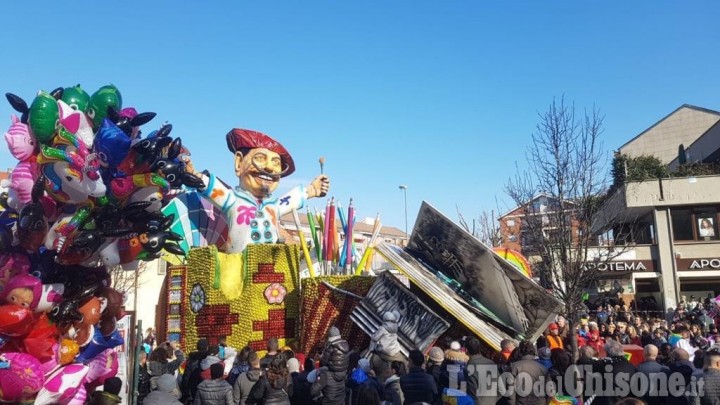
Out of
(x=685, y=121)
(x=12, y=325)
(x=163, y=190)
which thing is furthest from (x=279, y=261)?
(x=685, y=121)

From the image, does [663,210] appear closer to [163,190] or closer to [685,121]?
[685,121]

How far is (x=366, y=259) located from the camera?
11.0 meters

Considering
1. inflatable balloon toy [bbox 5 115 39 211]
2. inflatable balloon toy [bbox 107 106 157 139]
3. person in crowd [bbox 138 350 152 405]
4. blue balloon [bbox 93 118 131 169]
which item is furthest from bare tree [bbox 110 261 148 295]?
blue balloon [bbox 93 118 131 169]

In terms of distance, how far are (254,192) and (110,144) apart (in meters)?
7.37

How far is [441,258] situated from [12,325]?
6.42 metres

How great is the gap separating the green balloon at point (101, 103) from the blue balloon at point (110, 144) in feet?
1.58

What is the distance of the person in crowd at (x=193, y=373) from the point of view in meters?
6.72

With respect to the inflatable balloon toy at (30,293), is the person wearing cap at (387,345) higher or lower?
lower

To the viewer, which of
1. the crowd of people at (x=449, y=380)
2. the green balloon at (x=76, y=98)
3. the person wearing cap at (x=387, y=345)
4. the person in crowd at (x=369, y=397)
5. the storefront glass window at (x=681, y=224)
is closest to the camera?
the person in crowd at (x=369, y=397)

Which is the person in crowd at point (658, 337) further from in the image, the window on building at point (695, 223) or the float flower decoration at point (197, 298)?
the window on building at point (695, 223)

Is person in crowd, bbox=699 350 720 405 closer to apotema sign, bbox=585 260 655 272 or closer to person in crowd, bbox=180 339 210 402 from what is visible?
person in crowd, bbox=180 339 210 402

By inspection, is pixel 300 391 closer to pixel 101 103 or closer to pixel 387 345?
pixel 387 345

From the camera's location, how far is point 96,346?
691cm

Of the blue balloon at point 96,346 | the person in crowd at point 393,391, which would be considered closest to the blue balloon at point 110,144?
the blue balloon at point 96,346
